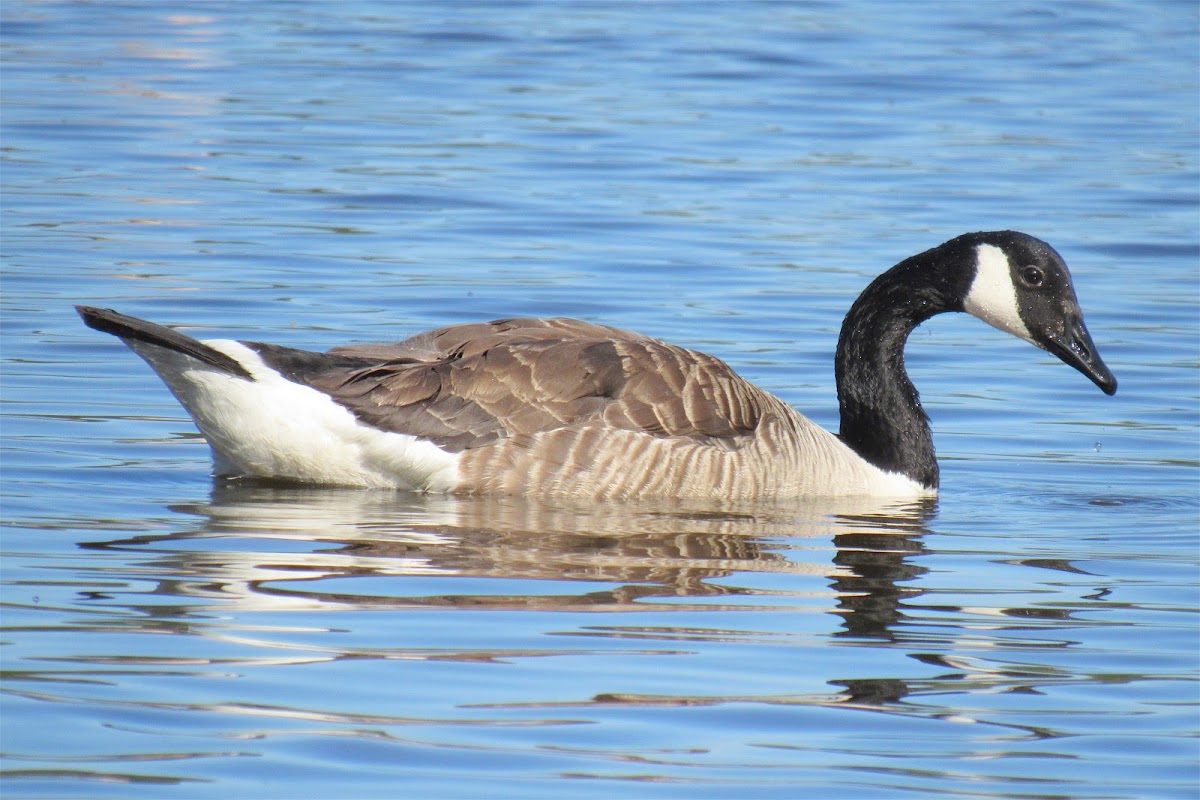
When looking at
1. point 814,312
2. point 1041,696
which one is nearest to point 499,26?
point 814,312

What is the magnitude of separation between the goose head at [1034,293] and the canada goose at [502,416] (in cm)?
28

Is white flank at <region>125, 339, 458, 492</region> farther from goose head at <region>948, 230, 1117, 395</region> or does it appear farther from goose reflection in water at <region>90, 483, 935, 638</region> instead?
goose head at <region>948, 230, 1117, 395</region>

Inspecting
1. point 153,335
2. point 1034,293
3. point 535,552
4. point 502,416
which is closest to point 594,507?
point 502,416

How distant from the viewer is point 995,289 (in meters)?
10.1

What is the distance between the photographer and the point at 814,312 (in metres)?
13.8

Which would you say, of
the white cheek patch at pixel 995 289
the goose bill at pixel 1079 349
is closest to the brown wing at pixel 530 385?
the white cheek patch at pixel 995 289

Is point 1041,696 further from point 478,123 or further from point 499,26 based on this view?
point 499,26

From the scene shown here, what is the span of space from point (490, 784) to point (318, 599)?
176cm

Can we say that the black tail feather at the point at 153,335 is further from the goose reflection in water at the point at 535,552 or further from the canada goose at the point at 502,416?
the goose reflection in water at the point at 535,552

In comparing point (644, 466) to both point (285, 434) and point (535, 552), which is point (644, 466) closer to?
point (535, 552)

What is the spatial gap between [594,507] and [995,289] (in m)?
2.59

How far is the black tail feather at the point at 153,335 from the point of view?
8.27 m

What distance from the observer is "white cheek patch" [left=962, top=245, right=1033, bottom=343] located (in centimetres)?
1008

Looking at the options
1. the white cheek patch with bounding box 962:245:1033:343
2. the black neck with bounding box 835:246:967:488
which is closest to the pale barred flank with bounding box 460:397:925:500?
the black neck with bounding box 835:246:967:488
